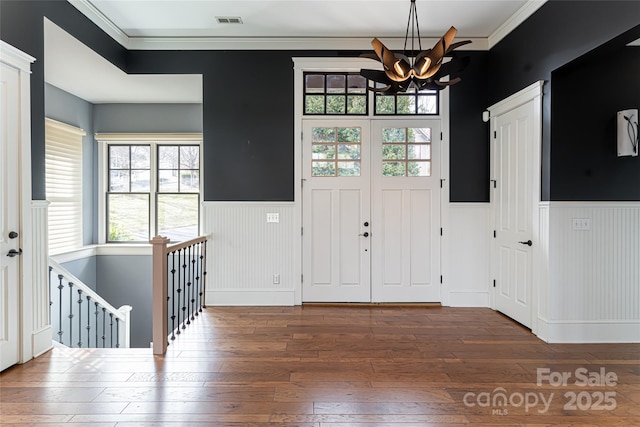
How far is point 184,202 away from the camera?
587 centimetres

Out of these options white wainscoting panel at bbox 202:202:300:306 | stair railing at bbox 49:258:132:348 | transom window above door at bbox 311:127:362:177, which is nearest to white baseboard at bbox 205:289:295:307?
white wainscoting panel at bbox 202:202:300:306

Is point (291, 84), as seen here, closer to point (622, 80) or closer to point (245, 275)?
point (245, 275)

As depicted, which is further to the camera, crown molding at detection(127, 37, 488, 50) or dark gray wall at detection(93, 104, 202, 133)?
dark gray wall at detection(93, 104, 202, 133)

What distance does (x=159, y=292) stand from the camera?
3.12 meters

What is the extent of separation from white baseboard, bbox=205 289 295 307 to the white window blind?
92.6 inches

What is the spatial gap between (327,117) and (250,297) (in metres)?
2.37

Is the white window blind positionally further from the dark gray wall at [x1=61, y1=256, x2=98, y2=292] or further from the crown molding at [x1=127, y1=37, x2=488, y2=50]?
the crown molding at [x1=127, y1=37, x2=488, y2=50]

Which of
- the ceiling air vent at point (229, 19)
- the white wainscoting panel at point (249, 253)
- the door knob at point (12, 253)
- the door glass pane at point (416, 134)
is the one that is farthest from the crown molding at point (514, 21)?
the door knob at point (12, 253)

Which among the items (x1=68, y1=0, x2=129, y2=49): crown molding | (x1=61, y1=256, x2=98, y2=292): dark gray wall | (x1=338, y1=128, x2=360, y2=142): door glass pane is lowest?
(x1=61, y1=256, x2=98, y2=292): dark gray wall

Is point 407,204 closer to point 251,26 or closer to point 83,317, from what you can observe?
point 251,26

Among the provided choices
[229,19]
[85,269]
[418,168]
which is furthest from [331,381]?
[85,269]

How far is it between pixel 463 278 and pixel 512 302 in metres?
0.63

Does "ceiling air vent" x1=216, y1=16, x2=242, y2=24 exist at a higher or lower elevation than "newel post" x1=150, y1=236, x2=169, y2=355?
higher

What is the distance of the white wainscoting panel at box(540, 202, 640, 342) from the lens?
3383 mm
